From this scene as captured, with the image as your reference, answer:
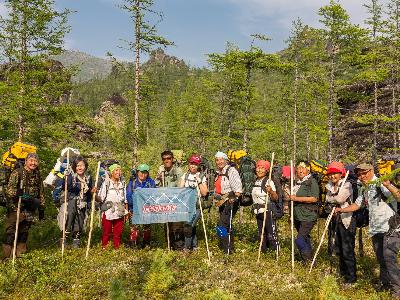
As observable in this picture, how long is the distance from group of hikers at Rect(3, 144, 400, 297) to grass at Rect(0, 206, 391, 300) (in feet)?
1.64

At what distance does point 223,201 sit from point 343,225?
9.74 ft

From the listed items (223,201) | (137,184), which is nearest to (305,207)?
(223,201)

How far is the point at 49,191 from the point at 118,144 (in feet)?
85.8

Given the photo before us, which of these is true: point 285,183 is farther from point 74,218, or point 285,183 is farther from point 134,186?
point 74,218

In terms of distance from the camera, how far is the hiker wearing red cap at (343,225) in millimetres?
8383

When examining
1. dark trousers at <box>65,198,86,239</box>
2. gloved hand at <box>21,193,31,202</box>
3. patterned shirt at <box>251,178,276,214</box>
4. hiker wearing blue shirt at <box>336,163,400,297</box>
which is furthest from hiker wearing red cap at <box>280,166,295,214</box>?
gloved hand at <box>21,193,31,202</box>

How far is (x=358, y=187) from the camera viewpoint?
871 cm

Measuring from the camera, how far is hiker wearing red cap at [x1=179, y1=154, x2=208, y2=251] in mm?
9987

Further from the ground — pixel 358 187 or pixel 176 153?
pixel 176 153

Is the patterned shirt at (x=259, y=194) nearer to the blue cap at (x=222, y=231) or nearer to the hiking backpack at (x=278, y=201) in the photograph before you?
the hiking backpack at (x=278, y=201)

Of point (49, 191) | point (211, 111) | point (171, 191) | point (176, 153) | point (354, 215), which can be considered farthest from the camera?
point (211, 111)

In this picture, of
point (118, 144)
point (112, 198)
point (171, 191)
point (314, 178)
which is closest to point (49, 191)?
point (112, 198)

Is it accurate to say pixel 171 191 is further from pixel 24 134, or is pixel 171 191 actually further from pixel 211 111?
pixel 211 111

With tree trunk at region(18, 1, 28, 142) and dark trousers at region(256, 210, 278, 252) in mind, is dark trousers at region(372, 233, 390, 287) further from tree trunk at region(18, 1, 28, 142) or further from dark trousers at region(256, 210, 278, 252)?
tree trunk at region(18, 1, 28, 142)
